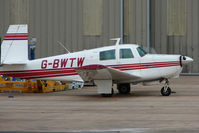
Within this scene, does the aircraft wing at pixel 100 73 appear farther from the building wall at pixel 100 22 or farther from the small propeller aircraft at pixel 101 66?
the building wall at pixel 100 22

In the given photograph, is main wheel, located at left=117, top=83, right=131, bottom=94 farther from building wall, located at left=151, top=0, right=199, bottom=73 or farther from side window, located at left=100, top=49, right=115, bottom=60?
building wall, located at left=151, top=0, right=199, bottom=73

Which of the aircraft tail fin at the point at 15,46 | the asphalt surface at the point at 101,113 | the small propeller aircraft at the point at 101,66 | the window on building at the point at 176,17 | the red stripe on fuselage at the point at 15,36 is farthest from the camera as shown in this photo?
the window on building at the point at 176,17

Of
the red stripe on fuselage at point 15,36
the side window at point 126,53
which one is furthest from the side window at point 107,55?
the red stripe on fuselage at point 15,36

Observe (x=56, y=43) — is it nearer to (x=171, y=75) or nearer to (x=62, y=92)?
(x=62, y=92)

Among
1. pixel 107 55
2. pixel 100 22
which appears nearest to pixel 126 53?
pixel 107 55

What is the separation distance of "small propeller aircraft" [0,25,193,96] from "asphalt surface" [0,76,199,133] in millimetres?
637

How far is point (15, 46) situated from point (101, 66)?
12.4 feet

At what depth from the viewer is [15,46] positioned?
1739 centimetres

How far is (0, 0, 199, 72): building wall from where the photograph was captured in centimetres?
2705

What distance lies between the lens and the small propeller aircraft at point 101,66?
15961 mm

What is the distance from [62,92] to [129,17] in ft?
31.2

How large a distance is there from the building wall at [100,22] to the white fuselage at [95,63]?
1019cm

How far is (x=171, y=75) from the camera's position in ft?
53.4

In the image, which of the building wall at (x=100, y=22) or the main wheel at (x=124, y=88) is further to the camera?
the building wall at (x=100, y=22)
